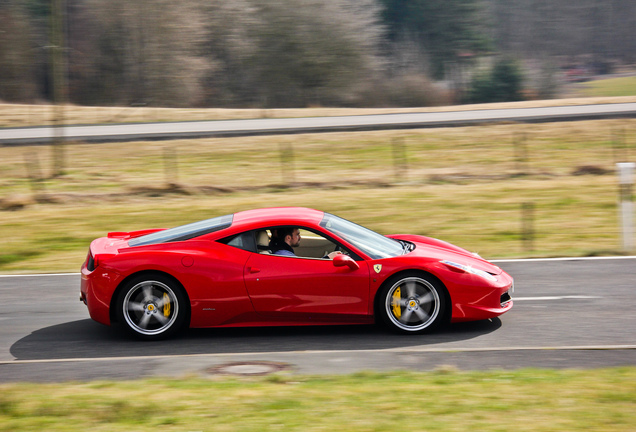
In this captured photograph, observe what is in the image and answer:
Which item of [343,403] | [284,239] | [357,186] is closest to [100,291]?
[284,239]

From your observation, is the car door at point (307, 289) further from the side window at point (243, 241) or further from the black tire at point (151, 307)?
the black tire at point (151, 307)

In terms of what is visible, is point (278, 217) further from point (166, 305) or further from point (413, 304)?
point (413, 304)

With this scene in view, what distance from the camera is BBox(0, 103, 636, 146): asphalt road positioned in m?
27.4

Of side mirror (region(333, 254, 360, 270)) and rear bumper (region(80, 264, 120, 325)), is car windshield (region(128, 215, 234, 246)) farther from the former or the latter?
side mirror (region(333, 254, 360, 270))

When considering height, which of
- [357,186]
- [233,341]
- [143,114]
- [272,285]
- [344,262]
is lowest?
[233,341]

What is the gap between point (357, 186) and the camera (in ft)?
61.4

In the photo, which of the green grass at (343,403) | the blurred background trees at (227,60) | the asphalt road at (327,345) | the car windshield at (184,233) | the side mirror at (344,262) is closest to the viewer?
the green grass at (343,403)

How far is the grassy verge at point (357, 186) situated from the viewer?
1418 centimetres

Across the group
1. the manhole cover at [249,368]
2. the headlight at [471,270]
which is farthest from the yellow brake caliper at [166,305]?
the headlight at [471,270]

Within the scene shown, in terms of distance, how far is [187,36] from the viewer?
1864 inches

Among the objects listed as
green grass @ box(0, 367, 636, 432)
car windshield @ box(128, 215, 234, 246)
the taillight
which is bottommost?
green grass @ box(0, 367, 636, 432)

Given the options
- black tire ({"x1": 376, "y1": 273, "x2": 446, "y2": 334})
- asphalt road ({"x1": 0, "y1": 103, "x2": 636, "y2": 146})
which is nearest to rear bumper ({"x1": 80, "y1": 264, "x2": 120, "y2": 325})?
black tire ({"x1": 376, "y1": 273, "x2": 446, "y2": 334})

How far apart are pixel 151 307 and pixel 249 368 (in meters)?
1.44

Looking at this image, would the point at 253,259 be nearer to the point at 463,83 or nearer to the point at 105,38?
the point at 105,38
